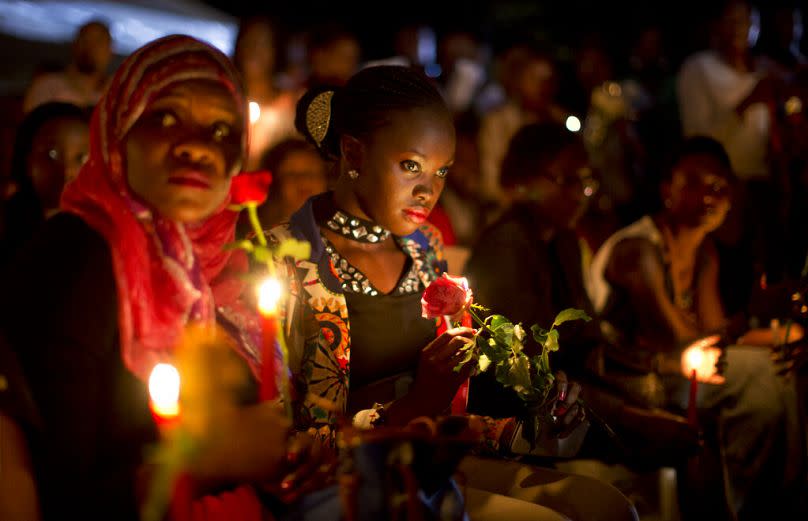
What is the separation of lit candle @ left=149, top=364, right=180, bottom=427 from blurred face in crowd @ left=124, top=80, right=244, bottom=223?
590 mm

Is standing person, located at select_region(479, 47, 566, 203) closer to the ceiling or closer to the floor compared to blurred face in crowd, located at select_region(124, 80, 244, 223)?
closer to the ceiling

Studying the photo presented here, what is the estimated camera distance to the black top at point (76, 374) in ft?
6.58

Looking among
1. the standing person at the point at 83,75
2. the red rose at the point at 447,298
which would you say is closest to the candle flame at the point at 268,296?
the red rose at the point at 447,298

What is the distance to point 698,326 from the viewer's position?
4270mm

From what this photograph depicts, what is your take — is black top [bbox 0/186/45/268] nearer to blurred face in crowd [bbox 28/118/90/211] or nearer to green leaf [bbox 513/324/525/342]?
blurred face in crowd [bbox 28/118/90/211]

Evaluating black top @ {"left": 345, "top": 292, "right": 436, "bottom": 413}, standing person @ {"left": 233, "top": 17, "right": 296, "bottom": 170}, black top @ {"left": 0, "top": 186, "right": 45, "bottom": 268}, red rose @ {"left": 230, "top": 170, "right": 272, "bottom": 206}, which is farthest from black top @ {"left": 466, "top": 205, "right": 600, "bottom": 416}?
black top @ {"left": 0, "top": 186, "right": 45, "bottom": 268}

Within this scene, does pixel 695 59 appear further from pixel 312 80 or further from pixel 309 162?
pixel 309 162

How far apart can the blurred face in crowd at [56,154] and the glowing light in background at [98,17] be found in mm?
5315

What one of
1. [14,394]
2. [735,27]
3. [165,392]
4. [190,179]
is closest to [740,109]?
[735,27]

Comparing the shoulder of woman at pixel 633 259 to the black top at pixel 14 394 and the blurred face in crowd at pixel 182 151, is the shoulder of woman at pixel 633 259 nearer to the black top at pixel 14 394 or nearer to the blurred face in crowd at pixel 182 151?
the blurred face in crowd at pixel 182 151

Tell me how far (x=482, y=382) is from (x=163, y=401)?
4.62 ft

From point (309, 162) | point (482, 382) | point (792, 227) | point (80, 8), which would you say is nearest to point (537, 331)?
point (482, 382)

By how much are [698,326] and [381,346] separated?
2232 mm

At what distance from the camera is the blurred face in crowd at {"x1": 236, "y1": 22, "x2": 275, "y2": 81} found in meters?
5.86
